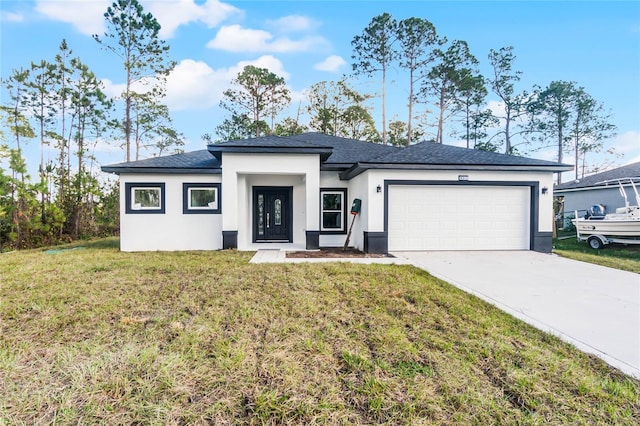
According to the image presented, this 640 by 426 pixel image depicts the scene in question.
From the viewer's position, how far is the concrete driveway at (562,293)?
3.10 m

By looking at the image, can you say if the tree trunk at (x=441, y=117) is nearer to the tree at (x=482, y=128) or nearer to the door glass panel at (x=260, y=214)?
the tree at (x=482, y=128)

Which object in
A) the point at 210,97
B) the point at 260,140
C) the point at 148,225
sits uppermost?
the point at 210,97

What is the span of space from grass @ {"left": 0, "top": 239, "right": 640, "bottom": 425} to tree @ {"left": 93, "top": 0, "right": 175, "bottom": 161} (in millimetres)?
13784

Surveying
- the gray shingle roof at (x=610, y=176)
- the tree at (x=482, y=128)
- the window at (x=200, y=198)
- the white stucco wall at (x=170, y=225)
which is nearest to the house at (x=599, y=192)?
the gray shingle roof at (x=610, y=176)

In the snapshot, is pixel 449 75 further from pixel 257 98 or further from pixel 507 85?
pixel 257 98

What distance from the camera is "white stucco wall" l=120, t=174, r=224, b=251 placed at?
945cm

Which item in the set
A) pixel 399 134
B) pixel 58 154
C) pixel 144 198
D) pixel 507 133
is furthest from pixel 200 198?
pixel 507 133

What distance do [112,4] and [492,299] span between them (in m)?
18.3

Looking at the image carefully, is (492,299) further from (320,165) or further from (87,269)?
(87,269)

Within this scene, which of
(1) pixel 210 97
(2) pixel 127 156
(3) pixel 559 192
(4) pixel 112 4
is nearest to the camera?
(4) pixel 112 4

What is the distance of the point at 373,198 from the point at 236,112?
1713 centimetres

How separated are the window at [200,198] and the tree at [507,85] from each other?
73.5 feet

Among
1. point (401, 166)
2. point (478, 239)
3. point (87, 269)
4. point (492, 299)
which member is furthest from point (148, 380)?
point (478, 239)

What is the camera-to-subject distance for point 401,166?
27.9ft
